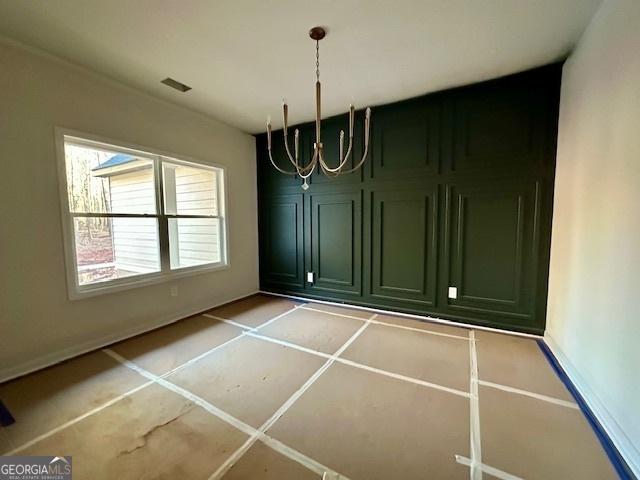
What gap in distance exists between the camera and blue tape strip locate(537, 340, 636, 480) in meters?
1.23

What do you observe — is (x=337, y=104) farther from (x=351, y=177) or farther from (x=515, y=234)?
(x=515, y=234)

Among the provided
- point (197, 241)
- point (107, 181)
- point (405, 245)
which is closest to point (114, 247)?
point (107, 181)

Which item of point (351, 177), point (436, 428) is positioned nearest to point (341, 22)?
point (351, 177)

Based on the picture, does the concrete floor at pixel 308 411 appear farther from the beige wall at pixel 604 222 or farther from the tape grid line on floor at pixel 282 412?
the beige wall at pixel 604 222

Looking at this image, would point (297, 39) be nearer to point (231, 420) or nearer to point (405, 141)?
point (405, 141)

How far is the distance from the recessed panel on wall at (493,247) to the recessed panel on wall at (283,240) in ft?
6.66

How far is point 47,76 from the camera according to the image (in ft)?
7.00

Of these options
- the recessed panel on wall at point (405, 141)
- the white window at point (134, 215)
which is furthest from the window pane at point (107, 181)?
the recessed panel on wall at point (405, 141)

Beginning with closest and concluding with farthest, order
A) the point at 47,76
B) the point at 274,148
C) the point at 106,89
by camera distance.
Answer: the point at 47,76 → the point at 106,89 → the point at 274,148

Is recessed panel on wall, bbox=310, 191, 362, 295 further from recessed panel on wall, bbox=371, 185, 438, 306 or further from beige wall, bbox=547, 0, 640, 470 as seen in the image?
beige wall, bbox=547, 0, 640, 470

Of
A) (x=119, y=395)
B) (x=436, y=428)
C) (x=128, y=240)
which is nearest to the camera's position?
(x=436, y=428)

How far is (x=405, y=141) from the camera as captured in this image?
3.09 m

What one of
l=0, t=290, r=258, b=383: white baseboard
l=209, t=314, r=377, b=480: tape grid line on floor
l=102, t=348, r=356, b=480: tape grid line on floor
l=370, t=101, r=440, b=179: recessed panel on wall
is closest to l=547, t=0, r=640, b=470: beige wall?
l=370, t=101, r=440, b=179: recessed panel on wall

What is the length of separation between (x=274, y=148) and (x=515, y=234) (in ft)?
10.8
